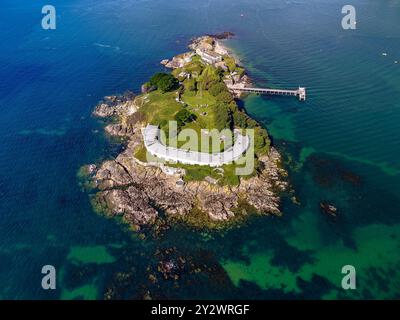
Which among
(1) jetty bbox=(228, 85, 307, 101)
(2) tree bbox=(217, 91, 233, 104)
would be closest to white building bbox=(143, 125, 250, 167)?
(2) tree bbox=(217, 91, 233, 104)

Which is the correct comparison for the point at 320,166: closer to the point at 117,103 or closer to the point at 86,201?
the point at 86,201

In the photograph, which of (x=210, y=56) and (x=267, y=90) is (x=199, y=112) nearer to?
(x=267, y=90)

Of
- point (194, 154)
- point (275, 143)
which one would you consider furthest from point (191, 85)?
point (194, 154)

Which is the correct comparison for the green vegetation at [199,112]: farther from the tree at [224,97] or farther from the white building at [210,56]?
the white building at [210,56]

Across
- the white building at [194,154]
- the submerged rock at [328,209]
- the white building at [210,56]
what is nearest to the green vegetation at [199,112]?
the white building at [194,154]

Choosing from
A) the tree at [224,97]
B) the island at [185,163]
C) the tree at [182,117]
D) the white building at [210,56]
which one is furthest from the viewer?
the white building at [210,56]

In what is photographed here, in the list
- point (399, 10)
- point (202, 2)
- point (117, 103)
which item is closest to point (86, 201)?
point (117, 103)
